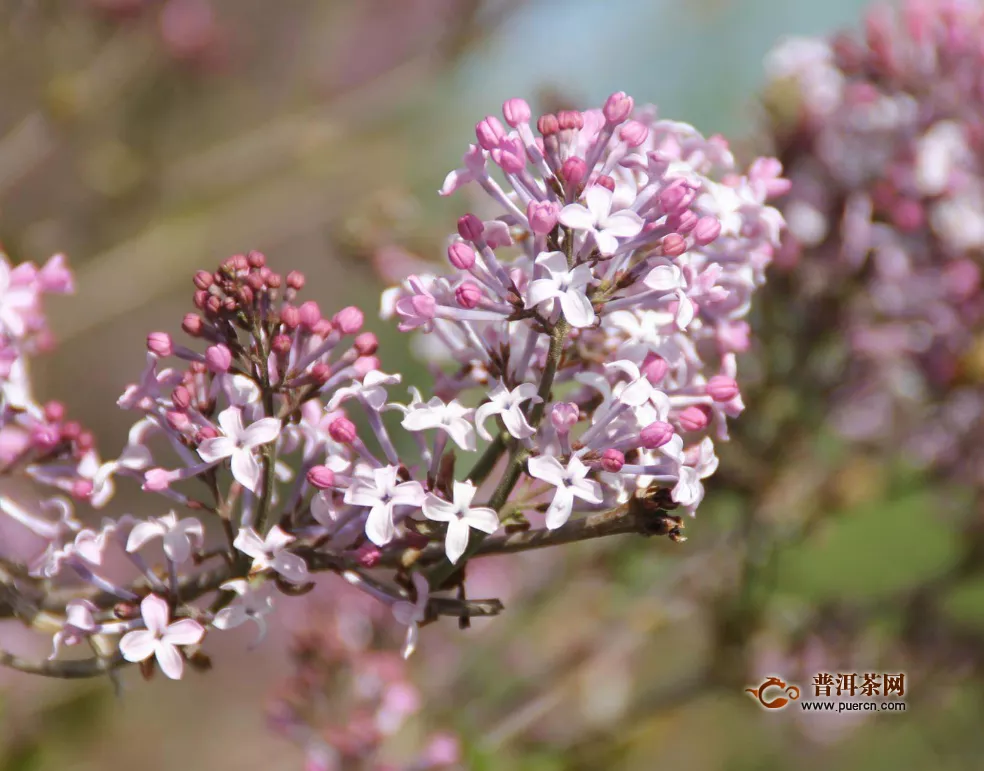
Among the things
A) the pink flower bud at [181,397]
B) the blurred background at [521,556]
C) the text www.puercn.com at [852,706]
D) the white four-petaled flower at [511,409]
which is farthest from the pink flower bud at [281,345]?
the text www.puercn.com at [852,706]

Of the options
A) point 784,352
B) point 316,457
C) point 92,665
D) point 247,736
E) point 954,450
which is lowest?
point 247,736

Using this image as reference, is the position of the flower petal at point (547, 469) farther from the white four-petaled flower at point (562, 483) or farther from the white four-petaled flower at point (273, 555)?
the white four-petaled flower at point (273, 555)

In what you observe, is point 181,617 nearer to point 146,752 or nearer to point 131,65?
point 131,65

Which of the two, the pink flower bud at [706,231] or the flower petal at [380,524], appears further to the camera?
the pink flower bud at [706,231]

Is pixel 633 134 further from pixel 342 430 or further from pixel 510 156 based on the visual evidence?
pixel 342 430

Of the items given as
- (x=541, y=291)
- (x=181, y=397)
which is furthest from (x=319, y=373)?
(x=541, y=291)

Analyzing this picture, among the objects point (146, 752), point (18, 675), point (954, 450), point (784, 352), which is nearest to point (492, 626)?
point (784, 352)
